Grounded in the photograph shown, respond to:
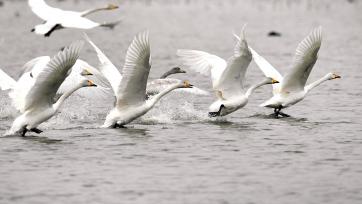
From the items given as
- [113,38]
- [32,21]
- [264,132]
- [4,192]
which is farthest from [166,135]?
→ [32,21]

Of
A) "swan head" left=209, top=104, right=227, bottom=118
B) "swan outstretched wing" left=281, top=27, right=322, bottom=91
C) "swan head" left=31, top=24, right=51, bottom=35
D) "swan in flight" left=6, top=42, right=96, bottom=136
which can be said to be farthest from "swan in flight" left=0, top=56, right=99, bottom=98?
"swan outstretched wing" left=281, top=27, right=322, bottom=91

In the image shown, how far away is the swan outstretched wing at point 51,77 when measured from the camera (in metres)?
13.5

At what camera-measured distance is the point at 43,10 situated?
1756 cm

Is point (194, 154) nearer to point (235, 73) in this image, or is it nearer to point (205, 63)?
point (235, 73)

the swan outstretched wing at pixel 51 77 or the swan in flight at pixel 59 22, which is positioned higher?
the swan in flight at pixel 59 22

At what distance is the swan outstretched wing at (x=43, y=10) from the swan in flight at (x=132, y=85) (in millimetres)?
1420

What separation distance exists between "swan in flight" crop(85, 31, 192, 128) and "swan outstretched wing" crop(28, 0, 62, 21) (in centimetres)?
142

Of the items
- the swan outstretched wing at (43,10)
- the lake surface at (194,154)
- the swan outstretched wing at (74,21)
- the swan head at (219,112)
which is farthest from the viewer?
the swan outstretched wing at (43,10)

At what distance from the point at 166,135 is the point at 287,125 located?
8.60 feet

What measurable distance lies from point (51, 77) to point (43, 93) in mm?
617

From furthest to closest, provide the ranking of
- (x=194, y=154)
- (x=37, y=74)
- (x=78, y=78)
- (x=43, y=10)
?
(x=43, y=10)
(x=78, y=78)
(x=37, y=74)
(x=194, y=154)

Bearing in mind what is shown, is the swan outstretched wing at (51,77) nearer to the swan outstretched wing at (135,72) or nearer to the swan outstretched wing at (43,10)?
the swan outstretched wing at (135,72)

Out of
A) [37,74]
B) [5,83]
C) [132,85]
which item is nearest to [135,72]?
[132,85]

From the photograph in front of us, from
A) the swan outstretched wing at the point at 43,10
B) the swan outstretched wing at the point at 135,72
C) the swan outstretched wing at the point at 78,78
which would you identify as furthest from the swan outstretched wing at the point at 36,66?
the swan outstretched wing at the point at 135,72
